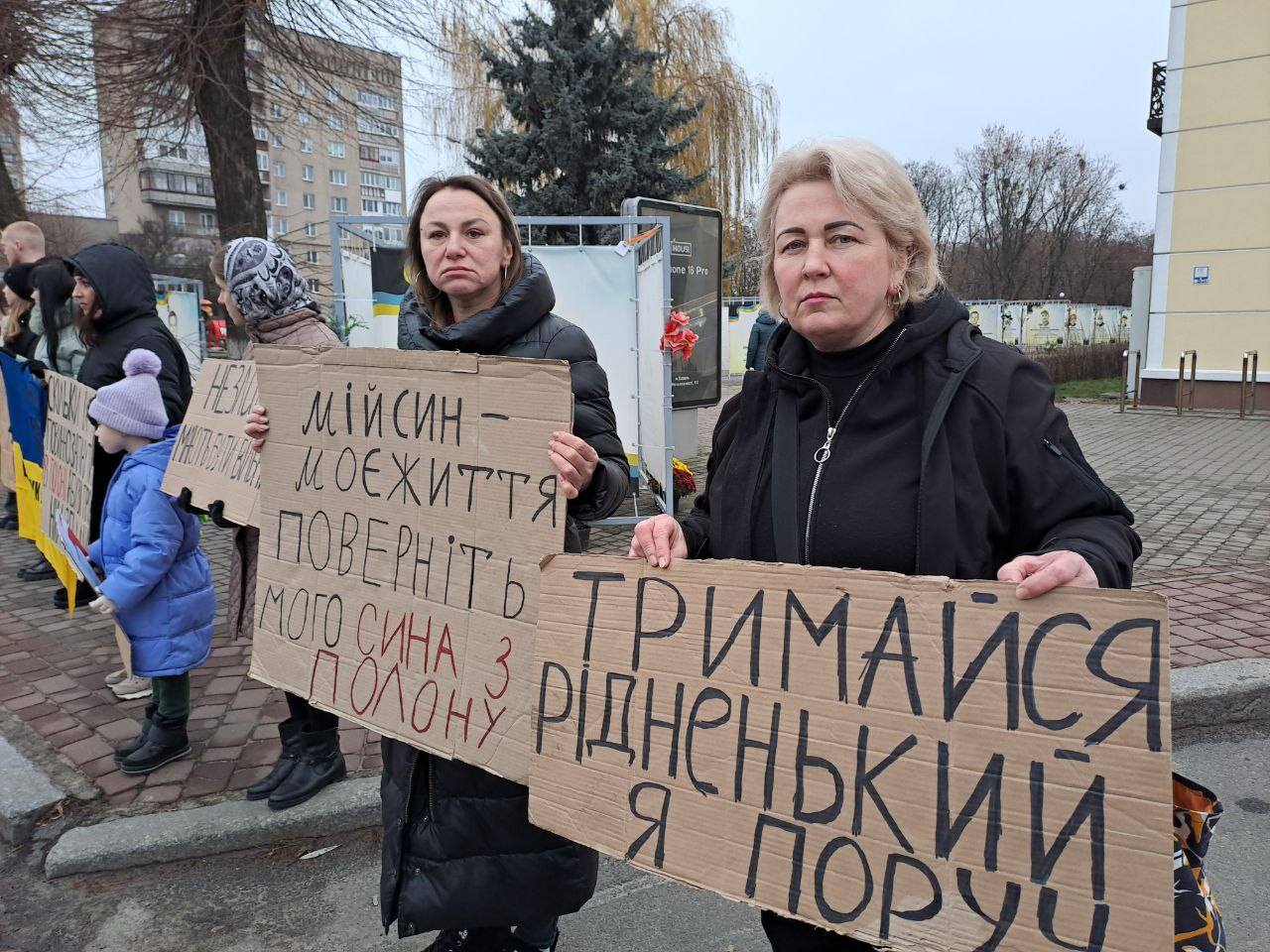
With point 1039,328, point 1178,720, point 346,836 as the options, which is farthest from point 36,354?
point 1039,328

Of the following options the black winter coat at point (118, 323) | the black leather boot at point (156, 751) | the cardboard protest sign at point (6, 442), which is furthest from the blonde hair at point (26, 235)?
the black leather boot at point (156, 751)

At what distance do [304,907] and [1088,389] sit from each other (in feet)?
73.0

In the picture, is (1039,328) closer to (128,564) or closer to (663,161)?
(663,161)

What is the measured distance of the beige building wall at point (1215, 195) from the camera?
14.5 meters

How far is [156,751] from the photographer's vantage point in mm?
3412

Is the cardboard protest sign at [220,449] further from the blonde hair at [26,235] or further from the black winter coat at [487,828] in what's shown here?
the blonde hair at [26,235]

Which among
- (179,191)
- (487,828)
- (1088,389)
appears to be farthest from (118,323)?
(179,191)

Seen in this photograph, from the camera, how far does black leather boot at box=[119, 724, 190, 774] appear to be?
11.1 ft

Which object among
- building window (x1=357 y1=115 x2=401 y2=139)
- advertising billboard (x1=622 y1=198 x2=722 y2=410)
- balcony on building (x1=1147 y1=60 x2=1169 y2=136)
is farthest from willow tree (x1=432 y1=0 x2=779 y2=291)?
balcony on building (x1=1147 y1=60 x2=1169 y2=136)

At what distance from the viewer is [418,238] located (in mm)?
2170

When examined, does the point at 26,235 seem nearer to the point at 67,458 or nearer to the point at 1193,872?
the point at 67,458

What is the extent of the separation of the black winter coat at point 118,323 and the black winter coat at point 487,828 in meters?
2.41

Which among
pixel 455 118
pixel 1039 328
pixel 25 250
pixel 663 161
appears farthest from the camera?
pixel 1039 328

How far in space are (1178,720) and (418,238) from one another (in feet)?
12.2
